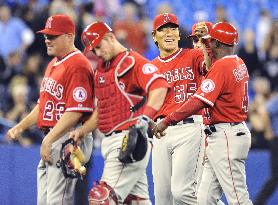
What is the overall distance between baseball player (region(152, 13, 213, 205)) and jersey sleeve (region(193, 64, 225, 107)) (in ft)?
1.64

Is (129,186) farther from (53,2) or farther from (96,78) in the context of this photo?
(53,2)

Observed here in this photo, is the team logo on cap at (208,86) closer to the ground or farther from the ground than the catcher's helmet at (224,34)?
closer to the ground

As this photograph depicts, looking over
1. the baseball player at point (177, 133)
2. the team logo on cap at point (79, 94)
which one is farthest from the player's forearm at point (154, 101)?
the baseball player at point (177, 133)

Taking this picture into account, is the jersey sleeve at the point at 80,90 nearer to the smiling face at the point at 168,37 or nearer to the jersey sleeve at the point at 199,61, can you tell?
the smiling face at the point at 168,37

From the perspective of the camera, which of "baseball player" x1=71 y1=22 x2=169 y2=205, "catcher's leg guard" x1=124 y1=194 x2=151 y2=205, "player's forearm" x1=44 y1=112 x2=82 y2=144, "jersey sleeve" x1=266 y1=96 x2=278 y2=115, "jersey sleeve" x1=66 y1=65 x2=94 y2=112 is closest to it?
"baseball player" x1=71 y1=22 x2=169 y2=205

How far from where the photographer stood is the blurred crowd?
1172 cm

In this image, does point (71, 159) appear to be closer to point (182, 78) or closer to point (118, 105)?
point (118, 105)

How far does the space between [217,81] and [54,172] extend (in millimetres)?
1566

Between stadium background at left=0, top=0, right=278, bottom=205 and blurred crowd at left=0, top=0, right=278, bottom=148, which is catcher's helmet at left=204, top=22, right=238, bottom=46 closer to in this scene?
stadium background at left=0, top=0, right=278, bottom=205

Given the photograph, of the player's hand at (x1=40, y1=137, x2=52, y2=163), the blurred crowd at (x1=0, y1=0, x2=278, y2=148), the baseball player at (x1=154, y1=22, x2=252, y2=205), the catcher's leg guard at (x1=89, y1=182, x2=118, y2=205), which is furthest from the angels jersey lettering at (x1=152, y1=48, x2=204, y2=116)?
→ the blurred crowd at (x1=0, y1=0, x2=278, y2=148)

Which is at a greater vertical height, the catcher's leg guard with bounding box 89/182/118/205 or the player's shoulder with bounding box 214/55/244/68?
the player's shoulder with bounding box 214/55/244/68

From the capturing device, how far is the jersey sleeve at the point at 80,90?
22.2 feet

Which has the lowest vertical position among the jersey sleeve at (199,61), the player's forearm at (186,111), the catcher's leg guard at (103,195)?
the catcher's leg guard at (103,195)

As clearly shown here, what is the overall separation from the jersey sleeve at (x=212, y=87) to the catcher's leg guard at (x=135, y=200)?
3.24 feet
